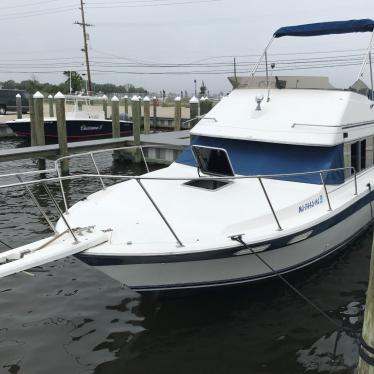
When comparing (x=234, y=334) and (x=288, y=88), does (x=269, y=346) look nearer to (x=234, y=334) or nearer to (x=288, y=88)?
(x=234, y=334)

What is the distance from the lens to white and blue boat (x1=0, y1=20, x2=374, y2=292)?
16.1ft

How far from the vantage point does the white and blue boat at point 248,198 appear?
4.90 meters

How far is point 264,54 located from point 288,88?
168 centimetres

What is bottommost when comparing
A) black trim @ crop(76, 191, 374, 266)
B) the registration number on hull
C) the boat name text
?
black trim @ crop(76, 191, 374, 266)

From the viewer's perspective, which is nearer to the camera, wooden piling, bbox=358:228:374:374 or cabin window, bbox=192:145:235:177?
wooden piling, bbox=358:228:374:374

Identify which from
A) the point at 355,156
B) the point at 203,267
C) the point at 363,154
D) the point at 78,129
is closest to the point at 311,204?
the point at 203,267

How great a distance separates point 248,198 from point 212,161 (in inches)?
42.7

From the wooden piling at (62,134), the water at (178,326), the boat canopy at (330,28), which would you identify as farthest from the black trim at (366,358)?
the wooden piling at (62,134)

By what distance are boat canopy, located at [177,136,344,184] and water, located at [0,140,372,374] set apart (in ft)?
4.57

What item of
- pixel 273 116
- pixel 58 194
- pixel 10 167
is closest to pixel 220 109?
pixel 273 116

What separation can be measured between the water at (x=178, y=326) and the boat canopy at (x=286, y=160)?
139cm

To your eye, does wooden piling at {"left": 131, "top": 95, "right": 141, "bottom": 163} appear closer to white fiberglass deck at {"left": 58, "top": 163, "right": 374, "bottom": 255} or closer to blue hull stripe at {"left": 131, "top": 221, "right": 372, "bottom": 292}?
white fiberglass deck at {"left": 58, "top": 163, "right": 374, "bottom": 255}

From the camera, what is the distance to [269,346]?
5.15 m

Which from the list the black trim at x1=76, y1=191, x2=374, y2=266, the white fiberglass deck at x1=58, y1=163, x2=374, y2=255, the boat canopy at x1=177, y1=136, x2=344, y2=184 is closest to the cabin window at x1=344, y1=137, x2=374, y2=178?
the boat canopy at x1=177, y1=136, x2=344, y2=184
